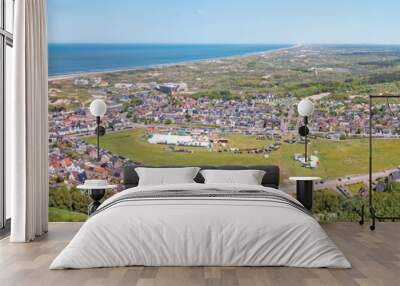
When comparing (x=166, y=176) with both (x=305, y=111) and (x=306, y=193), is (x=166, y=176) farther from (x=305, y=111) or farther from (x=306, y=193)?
(x=305, y=111)

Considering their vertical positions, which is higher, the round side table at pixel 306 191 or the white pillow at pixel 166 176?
the white pillow at pixel 166 176

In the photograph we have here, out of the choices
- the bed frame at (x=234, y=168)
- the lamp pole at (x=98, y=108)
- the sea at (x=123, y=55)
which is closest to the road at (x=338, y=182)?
the bed frame at (x=234, y=168)

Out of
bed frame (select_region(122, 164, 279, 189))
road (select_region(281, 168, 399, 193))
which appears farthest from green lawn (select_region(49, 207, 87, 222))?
road (select_region(281, 168, 399, 193))

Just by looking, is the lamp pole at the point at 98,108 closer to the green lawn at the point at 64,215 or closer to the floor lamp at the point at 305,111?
the green lawn at the point at 64,215

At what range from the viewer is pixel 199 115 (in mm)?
8305

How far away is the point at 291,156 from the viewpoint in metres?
8.10

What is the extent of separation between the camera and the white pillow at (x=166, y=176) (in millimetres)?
7242

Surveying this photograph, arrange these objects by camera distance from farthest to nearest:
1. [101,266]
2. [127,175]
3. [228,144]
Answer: [228,144] → [127,175] → [101,266]

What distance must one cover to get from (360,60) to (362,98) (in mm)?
573

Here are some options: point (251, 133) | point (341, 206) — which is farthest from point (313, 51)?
point (341, 206)

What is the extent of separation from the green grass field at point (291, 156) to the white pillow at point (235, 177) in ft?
2.22

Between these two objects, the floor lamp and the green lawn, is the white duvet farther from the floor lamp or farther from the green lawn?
the green lawn

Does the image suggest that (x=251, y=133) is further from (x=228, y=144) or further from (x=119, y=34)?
(x=119, y=34)

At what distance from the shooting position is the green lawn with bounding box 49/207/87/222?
26.7 feet
